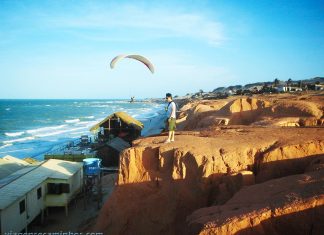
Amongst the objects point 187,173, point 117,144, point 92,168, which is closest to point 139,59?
point 92,168

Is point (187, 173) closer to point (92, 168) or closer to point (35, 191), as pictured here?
point (35, 191)

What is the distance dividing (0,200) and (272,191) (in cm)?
1168

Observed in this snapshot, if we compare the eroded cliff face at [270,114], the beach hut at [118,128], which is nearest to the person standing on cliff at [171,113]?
the eroded cliff face at [270,114]

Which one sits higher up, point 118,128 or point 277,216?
point 277,216

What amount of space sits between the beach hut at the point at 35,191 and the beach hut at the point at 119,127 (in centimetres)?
1287

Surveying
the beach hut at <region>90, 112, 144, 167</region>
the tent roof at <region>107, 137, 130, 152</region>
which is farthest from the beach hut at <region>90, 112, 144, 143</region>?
the tent roof at <region>107, 137, 130, 152</region>

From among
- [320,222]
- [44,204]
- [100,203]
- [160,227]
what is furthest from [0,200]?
[320,222]

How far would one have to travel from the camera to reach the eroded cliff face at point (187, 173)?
26.7 feet

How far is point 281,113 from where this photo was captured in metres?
17.9

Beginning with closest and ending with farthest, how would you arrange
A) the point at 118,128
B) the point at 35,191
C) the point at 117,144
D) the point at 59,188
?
1. the point at 35,191
2. the point at 59,188
3. the point at 117,144
4. the point at 118,128

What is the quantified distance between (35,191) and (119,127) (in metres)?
17.8

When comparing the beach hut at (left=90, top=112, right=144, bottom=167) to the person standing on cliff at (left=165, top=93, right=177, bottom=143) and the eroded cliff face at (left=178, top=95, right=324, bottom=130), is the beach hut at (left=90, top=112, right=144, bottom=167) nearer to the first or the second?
the eroded cliff face at (left=178, top=95, right=324, bottom=130)

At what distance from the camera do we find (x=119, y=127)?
31922 mm

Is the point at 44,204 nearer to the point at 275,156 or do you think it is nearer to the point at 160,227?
the point at 160,227
